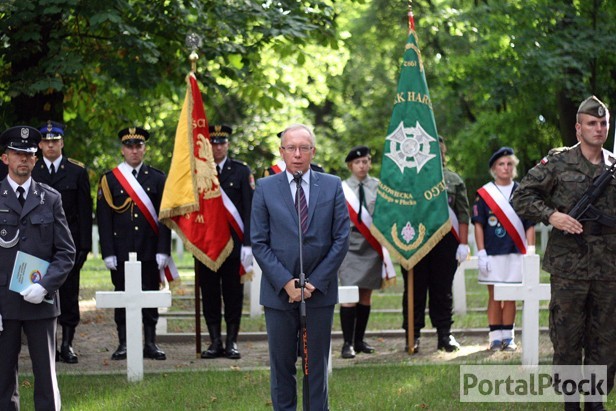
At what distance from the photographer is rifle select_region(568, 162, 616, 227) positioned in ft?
26.1

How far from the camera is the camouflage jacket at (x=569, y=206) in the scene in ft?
26.3

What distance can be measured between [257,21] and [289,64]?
30.2ft

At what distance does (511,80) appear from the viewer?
741 inches

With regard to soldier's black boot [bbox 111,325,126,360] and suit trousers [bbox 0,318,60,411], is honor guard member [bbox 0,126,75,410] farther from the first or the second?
soldier's black boot [bbox 111,325,126,360]

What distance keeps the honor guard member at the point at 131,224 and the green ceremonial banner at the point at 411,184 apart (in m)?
2.41

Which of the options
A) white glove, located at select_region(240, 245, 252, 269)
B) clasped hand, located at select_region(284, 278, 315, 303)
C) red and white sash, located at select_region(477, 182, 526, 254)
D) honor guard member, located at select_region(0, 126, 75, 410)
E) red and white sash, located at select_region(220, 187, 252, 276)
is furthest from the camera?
red and white sash, located at select_region(477, 182, 526, 254)

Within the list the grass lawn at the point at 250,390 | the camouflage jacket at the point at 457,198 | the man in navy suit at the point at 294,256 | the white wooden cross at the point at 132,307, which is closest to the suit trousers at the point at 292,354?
the man in navy suit at the point at 294,256

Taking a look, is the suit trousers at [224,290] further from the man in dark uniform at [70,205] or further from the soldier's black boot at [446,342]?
the soldier's black boot at [446,342]

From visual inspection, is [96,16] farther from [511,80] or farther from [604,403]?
[511,80]

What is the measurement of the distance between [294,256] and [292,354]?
701mm

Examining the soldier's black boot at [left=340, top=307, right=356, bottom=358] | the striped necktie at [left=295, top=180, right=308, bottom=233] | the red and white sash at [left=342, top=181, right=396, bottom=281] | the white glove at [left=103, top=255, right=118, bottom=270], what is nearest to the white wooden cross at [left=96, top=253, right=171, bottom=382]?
the white glove at [left=103, top=255, right=118, bottom=270]

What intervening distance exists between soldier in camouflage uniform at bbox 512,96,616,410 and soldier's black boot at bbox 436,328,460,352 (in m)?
3.78

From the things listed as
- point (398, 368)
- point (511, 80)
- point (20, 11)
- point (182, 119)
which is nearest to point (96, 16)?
point (20, 11)

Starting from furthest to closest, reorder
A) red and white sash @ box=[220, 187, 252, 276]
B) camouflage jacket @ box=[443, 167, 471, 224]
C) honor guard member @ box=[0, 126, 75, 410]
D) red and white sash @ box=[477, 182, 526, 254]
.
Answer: camouflage jacket @ box=[443, 167, 471, 224], red and white sash @ box=[477, 182, 526, 254], red and white sash @ box=[220, 187, 252, 276], honor guard member @ box=[0, 126, 75, 410]
